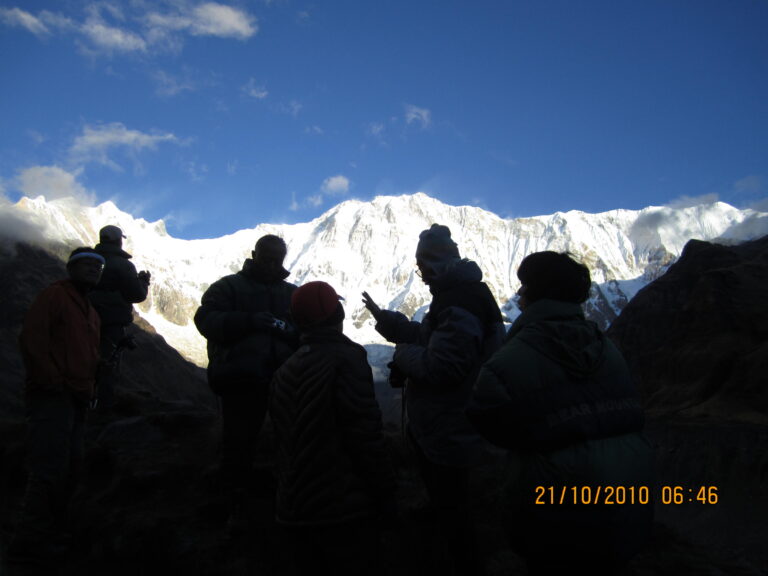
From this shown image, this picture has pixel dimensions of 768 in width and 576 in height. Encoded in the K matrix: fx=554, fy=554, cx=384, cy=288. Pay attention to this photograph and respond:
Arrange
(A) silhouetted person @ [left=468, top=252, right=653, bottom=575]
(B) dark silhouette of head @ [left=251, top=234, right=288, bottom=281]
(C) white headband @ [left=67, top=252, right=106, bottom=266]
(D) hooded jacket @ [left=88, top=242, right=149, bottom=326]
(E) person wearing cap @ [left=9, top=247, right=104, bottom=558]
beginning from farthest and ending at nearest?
(D) hooded jacket @ [left=88, top=242, right=149, bottom=326], (B) dark silhouette of head @ [left=251, top=234, right=288, bottom=281], (C) white headband @ [left=67, top=252, right=106, bottom=266], (E) person wearing cap @ [left=9, top=247, right=104, bottom=558], (A) silhouetted person @ [left=468, top=252, right=653, bottom=575]

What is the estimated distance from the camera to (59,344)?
407 centimetres

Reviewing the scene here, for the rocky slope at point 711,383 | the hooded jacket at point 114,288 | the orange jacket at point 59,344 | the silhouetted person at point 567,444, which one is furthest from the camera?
the rocky slope at point 711,383

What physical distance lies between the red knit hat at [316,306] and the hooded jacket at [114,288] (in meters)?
4.05

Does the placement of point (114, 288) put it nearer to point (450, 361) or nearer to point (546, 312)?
point (450, 361)

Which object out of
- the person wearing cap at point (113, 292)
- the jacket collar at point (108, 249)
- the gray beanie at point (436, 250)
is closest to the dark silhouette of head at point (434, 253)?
the gray beanie at point (436, 250)

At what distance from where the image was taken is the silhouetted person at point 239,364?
4180mm

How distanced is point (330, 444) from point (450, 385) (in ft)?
2.71

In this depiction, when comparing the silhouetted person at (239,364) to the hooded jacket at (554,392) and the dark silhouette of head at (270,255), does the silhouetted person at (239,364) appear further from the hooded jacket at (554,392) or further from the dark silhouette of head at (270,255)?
the hooded jacket at (554,392)

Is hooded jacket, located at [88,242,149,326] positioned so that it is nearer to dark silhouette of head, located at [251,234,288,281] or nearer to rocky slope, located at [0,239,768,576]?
rocky slope, located at [0,239,768,576]

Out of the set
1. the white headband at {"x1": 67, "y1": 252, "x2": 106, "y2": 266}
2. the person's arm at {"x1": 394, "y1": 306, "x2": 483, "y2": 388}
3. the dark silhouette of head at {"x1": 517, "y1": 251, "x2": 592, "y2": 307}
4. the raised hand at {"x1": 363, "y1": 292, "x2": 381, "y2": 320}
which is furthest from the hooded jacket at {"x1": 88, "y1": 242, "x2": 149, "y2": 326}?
the dark silhouette of head at {"x1": 517, "y1": 251, "x2": 592, "y2": 307}

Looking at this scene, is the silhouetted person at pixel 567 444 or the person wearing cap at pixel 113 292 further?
the person wearing cap at pixel 113 292

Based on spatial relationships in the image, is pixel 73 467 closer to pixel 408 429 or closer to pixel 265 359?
A: pixel 265 359

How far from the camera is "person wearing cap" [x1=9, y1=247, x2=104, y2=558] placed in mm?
3834

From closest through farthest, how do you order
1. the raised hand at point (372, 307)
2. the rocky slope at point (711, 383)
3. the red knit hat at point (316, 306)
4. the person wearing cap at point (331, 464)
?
the person wearing cap at point (331, 464) < the red knit hat at point (316, 306) < the raised hand at point (372, 307) < the rocky slope at point (711, 383)
